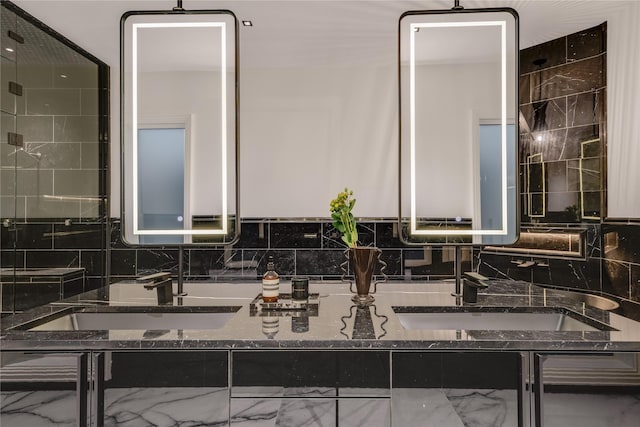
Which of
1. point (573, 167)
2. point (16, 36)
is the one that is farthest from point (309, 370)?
point (16, 36)

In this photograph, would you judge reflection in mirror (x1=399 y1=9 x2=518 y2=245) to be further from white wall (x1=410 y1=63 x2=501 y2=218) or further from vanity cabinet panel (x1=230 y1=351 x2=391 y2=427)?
vanity cabinet panel (x1=230 y1=351 x2=391 y2=427)

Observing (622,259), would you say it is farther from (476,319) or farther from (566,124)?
(476,319)

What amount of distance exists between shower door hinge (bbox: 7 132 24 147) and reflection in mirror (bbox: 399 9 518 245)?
1935 mm

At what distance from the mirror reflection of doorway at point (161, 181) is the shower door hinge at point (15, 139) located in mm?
615

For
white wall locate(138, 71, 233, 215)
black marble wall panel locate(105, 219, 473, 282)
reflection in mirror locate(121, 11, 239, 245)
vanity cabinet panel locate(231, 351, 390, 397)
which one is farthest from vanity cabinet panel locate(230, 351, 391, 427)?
black marble wall panel locate(105, 219, 473, 282)

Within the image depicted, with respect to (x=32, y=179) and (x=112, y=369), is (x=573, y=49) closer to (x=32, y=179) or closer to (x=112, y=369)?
(x=112, y=369)

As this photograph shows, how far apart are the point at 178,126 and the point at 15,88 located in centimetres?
78

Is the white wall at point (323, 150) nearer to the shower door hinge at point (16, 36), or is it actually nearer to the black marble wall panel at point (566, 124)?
the black marble wall panel at point (566, 124)

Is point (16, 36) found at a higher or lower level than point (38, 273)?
higher

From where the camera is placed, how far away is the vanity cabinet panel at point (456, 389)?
117 cm

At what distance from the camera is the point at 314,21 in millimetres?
2137

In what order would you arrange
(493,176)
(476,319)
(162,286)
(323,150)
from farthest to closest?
(323,150), (493,176), (162,286), (476,319)

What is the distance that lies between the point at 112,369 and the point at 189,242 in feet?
3.09

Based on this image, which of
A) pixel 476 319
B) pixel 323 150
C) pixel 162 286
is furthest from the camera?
pixel 323 150
